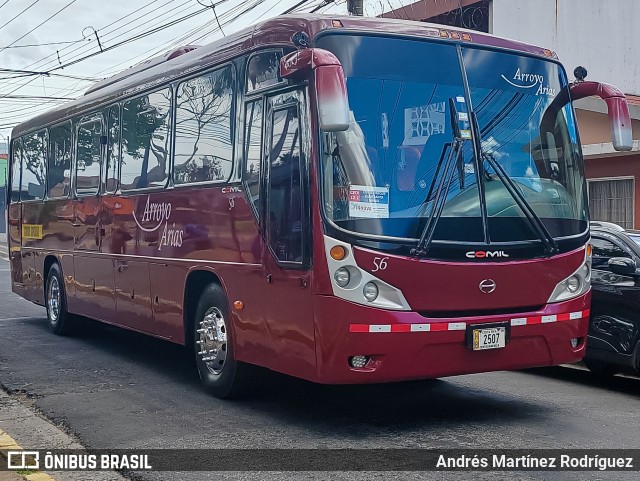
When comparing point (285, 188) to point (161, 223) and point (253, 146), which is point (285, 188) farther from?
point (161, 223)

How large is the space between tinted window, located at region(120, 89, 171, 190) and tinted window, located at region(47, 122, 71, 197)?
91.6 inches

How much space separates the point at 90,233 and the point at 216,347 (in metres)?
4.10

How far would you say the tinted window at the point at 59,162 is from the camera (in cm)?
1323

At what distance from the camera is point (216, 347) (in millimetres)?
8602

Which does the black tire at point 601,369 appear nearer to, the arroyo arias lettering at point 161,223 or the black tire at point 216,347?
the black tire at point 216,347

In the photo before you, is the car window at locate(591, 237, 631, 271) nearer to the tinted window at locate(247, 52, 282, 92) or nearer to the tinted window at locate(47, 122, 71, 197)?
the tinted window at locate(247, 52, 282, 92)

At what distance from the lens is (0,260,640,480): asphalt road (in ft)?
22.7

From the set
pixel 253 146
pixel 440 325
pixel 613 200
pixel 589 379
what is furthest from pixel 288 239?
pixel 613 200

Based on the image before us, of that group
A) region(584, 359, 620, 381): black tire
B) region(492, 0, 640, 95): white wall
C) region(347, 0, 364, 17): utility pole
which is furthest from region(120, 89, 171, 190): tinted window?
region(492, 0, 640, 95): white wall

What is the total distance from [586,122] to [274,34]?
12523 millimetres

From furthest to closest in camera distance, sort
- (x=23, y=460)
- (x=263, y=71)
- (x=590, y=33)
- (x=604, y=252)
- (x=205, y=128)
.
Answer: (x=590, y=33) < (x=604, y=252) < (x=205, y=128) < (x=263, y=71) < (x=23, y=460)

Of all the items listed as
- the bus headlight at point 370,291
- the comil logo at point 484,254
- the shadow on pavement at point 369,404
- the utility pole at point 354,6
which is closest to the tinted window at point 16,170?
the utility pole at point 354,6

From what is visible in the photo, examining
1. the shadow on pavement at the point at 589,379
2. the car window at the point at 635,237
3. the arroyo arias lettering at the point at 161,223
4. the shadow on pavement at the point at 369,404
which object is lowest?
the shadow on pavement at the point at 589,379

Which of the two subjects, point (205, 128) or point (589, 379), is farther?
point (589, 379)
